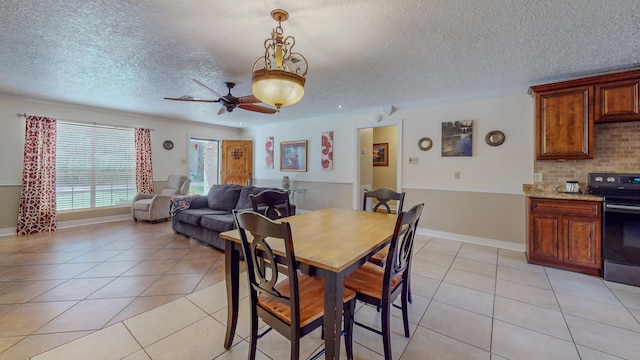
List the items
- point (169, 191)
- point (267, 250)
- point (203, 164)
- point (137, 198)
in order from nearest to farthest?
point (267, 250) → point (137, 198) → point (169, 191) → point (203, 164)

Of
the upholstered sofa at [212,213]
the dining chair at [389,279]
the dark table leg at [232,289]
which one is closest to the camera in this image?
the dining chair at [389,279]

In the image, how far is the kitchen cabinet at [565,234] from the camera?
2771 mm

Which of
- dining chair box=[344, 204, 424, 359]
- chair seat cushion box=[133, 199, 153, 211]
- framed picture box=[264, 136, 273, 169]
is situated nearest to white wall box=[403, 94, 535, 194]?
dining chair box=[344, 204, 424, 359]

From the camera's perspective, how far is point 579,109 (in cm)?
299

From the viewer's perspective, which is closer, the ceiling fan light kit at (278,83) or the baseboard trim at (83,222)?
the ceiling fan light kit at (278,83)

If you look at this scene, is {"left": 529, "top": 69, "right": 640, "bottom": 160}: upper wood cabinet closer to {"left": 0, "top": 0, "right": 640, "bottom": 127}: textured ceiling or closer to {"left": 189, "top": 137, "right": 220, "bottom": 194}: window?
{"left": 0, "top": 0, "right": 640, "bottom": 127}: textured ceiling

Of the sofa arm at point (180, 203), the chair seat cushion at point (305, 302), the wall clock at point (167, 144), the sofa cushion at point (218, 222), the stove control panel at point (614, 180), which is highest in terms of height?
the wall clock at point (167, 144)

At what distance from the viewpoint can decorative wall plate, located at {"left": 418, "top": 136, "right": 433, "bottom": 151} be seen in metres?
4.32

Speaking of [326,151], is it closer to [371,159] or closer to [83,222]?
[371,159]

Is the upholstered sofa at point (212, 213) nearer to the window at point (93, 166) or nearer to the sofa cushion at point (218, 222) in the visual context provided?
the sofa cushion at point (218, 222)

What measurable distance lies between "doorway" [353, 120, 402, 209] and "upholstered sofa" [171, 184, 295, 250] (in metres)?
1.85

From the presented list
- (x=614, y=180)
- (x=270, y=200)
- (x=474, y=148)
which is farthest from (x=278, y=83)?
(x=614, y=180)

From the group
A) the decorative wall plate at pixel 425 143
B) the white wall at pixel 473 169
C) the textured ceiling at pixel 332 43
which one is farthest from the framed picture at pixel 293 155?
the decorative wall plate at pixel 425 143

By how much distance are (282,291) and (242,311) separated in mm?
924
